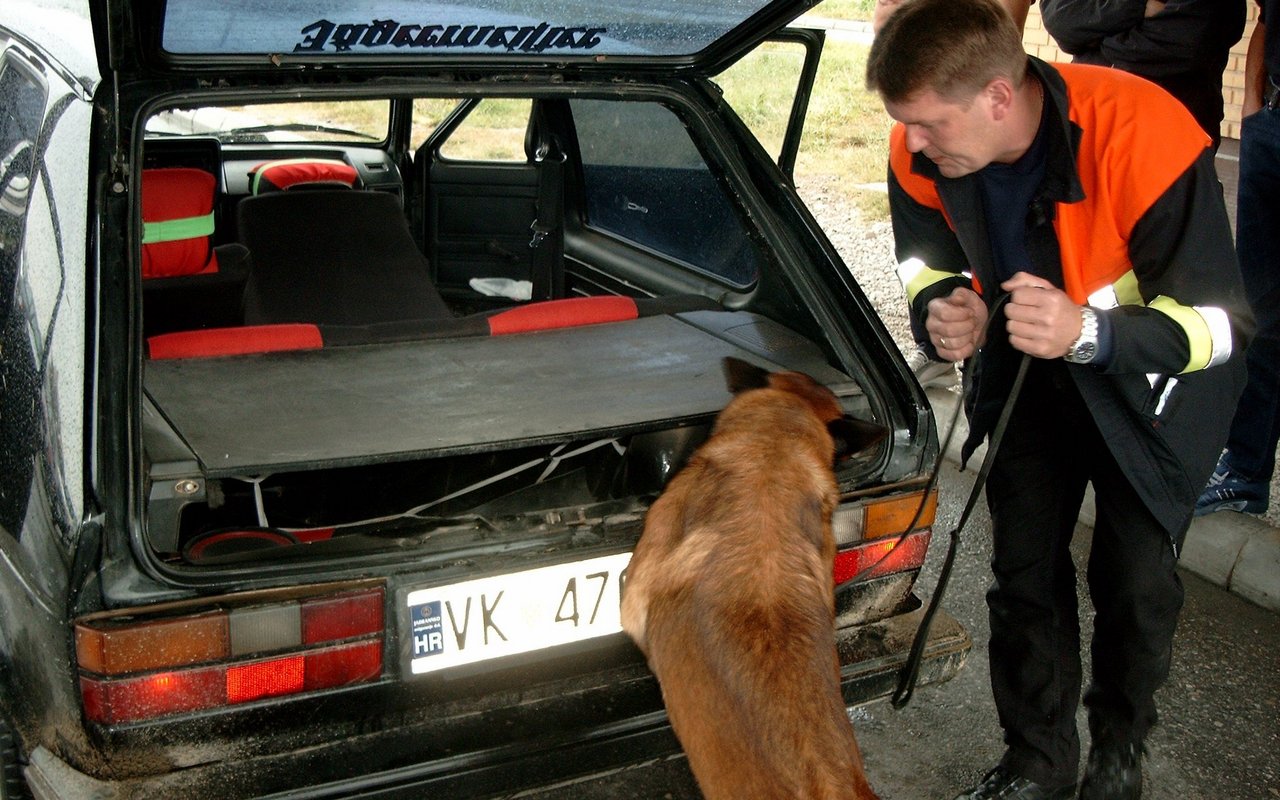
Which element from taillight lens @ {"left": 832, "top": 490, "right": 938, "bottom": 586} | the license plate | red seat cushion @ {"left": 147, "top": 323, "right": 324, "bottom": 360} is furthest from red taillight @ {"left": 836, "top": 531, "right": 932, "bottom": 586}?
red seat cushion @ {"left": 147, "top": 323, "right": 324, "bottom": 360}

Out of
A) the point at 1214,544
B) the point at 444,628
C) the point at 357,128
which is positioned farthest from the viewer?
the point at 357,128

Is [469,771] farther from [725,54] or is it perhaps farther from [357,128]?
[357,128]

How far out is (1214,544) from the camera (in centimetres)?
379

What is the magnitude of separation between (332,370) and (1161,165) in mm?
1782

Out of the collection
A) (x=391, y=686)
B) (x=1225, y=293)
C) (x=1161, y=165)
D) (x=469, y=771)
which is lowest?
(x=469, y=771)

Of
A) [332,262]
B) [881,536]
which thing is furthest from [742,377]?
[332,262]

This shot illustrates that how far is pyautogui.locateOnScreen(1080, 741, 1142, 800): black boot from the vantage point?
2508mm

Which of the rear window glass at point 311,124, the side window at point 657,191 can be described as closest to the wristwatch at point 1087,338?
the side window at point 657,191

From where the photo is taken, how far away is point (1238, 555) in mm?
3723

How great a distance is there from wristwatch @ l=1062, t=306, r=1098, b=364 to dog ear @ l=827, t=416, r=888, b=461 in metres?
0.36

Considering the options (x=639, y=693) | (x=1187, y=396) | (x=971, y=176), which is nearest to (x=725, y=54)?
(x=971, y=176)

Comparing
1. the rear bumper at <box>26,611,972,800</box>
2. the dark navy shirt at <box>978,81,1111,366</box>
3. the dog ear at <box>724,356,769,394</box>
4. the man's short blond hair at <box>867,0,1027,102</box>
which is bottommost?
the rear bumper at <box>26,611,972,800</box>

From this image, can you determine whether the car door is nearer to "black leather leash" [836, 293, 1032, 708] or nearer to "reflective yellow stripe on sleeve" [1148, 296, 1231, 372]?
"black leather leash" [836, 293, 1032, 708]

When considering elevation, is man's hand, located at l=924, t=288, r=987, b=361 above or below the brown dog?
above
